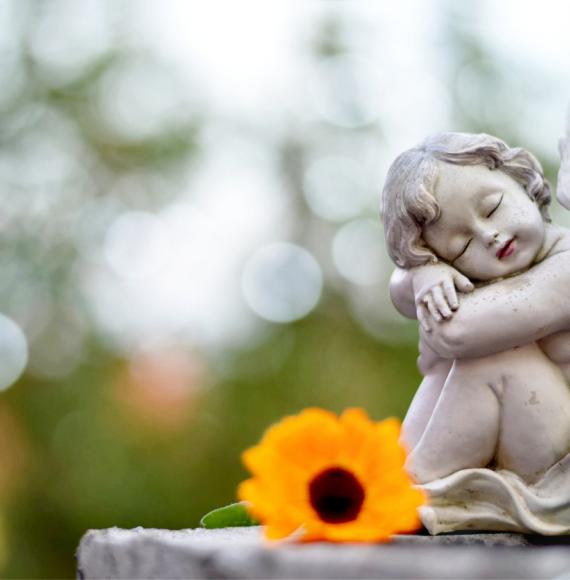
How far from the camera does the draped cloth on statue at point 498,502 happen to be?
193 centimetres

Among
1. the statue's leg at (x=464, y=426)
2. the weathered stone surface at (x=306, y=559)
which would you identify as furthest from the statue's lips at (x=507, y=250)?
the weathered stone surface at (x=306, y=559)

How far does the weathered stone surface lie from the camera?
1.21 meters

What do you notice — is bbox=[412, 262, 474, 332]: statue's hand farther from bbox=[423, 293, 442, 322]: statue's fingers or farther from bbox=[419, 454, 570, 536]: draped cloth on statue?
bbox=[419, 454, 570, 536]: draped cloth on statue

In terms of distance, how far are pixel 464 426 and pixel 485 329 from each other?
21 centimetres

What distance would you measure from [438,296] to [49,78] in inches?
293

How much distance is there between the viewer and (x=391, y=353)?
28.5ft

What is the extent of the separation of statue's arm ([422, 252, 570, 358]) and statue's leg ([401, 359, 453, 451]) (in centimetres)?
16

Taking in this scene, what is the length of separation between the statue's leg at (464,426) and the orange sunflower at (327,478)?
45 centimetres

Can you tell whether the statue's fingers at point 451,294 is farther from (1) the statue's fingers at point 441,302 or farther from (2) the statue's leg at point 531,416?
(2) the statue's leg at point 531,416

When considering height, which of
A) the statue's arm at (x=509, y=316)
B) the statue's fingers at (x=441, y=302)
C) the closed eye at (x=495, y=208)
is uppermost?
the closed eye at (x=495, y=208)

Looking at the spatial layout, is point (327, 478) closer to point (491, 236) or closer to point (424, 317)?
point (424, 317)

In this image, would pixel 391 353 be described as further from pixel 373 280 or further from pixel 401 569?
pixel 401 569

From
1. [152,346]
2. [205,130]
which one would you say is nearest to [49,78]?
[205,130]

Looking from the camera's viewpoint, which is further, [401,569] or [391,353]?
[391,353]
